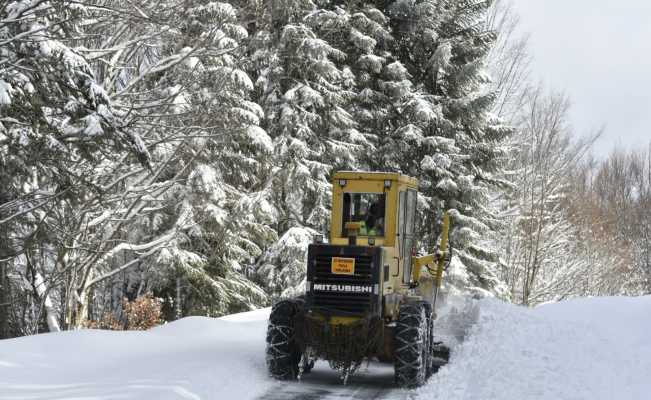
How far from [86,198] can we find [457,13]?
17274mm

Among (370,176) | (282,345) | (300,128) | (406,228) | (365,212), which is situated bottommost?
Result: (282,345)

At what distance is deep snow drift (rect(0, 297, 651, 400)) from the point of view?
902cm

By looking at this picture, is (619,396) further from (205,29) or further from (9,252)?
(205,29)

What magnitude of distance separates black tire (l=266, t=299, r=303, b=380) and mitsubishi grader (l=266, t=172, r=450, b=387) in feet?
0.05

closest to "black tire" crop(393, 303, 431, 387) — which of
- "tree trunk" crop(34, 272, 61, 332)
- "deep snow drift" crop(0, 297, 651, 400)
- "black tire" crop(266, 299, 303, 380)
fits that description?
"deep snow drift" crop(0, 297, 651, 400)

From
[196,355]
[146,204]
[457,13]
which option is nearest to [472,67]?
[457,13]

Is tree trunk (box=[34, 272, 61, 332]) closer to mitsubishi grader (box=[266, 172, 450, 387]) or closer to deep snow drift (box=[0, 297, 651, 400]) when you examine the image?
deep snow drift (box=[0, 297, 651, 400])

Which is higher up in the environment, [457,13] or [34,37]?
[457,13]

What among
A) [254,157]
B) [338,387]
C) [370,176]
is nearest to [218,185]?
[254,157]

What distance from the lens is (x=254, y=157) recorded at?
75.5 feet

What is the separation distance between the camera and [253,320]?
53.4 feet

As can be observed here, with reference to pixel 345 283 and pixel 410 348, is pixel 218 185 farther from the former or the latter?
pixel 410 348

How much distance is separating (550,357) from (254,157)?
13.5 m

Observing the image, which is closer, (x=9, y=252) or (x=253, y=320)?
(x=9, y=252)
